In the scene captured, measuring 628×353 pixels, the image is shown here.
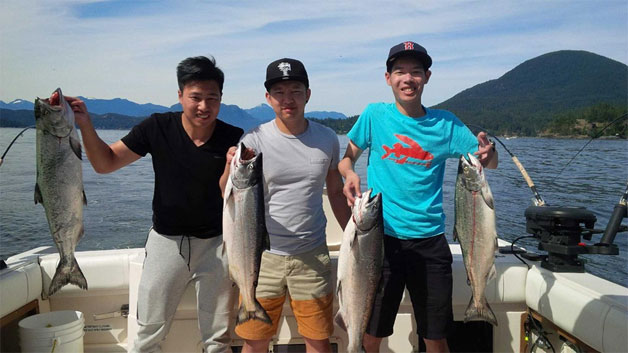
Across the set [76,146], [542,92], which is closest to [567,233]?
[76,146]

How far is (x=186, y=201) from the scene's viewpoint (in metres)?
3.54

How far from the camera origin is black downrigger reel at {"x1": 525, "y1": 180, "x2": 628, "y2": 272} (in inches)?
155

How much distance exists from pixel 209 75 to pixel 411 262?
85.4 inches

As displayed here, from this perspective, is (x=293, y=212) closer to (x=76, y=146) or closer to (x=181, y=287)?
(x=181, y=287)

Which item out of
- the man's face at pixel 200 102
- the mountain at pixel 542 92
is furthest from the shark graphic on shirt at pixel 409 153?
the mountain at pixel 542 92

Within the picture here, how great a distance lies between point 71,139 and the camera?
10.5 ft

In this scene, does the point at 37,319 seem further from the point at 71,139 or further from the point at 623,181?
the point at 623,181

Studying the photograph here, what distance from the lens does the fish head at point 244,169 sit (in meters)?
3.09

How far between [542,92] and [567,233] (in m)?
115

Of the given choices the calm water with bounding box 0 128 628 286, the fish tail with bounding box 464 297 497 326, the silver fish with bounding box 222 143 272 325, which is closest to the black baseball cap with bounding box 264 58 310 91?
the silver fish with bounding box 222 143 272 325

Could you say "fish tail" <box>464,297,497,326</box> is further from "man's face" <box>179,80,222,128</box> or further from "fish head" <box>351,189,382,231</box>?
"man's face" <box>179,80,222,128</box>

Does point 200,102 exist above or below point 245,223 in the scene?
above

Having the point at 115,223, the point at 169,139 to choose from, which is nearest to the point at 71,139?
the point at 169,139

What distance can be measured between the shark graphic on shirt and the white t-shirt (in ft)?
1.79
